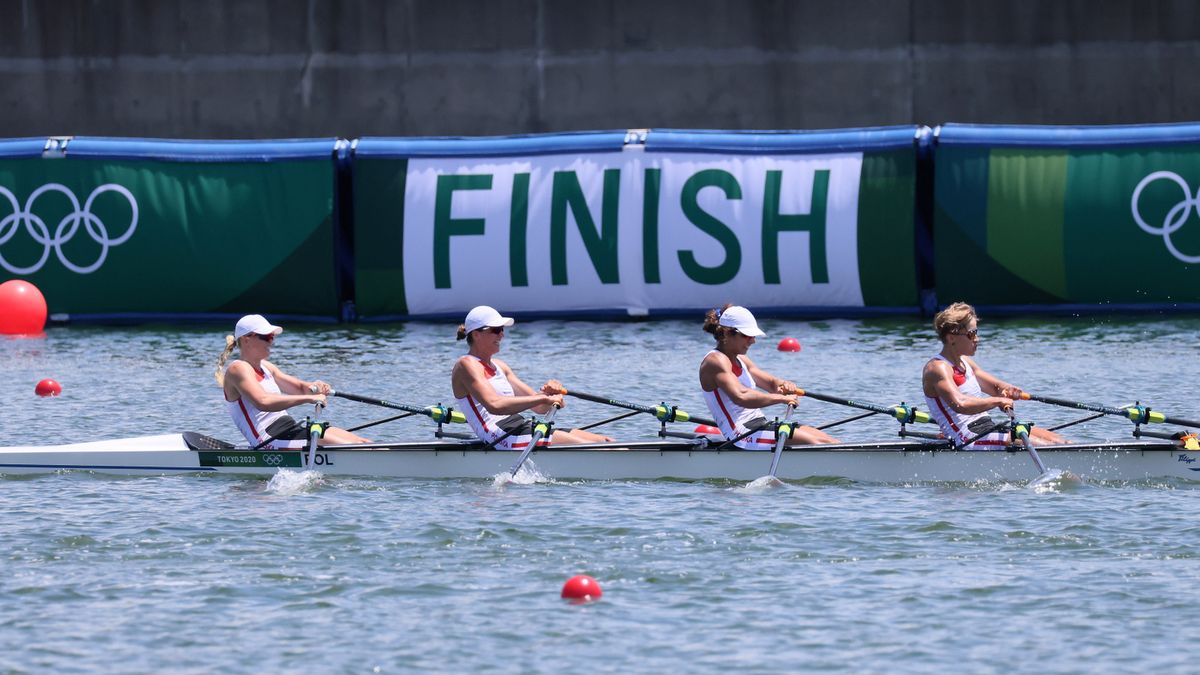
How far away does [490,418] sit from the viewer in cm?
1500

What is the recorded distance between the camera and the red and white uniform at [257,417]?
1504cm

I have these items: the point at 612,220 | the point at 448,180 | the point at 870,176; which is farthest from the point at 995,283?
the point at 448,180

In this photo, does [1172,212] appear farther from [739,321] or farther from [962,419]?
[739,321]

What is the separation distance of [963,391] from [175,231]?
13.5 meters

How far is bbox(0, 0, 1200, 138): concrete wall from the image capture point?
2984cm

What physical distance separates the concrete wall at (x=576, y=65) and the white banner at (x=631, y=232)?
6.58 meters

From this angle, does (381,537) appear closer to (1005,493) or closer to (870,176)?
(1005,493)

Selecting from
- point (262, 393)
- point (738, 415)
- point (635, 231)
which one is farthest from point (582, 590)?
point (635, 231)

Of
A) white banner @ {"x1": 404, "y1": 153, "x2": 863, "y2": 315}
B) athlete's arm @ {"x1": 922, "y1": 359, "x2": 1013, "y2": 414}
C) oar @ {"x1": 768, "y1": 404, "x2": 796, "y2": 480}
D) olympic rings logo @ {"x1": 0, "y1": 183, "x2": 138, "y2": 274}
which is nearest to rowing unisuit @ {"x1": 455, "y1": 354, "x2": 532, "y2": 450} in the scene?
oar @ {"x1": 768, "y1": 404, "x2": 796, "y2": 480}

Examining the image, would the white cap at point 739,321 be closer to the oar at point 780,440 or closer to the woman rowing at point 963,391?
the oar at point 780,440

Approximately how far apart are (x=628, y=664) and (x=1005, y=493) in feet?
16.1

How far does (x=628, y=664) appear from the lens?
1010 centimetres

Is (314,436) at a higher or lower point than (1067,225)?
lower

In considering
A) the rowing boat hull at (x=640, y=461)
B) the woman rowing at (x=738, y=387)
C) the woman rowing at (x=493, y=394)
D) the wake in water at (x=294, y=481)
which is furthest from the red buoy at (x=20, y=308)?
the woman rowing at (x=738, y=387)
